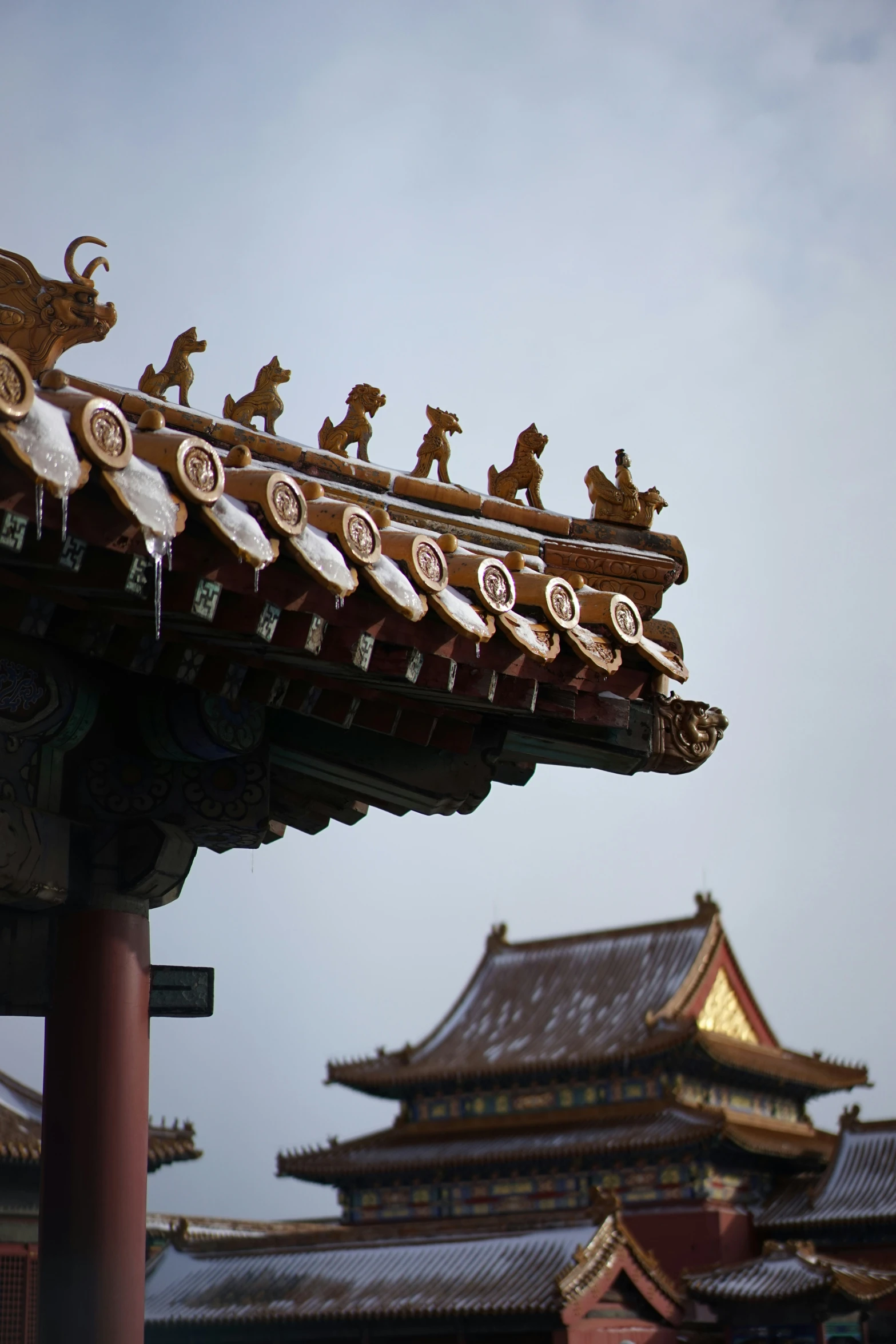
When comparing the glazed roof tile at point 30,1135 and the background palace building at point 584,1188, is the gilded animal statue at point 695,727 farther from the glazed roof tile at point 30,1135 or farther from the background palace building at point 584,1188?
the background palace building at point 584,1188

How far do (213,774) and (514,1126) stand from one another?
24882 millimetres

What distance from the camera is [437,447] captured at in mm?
5453

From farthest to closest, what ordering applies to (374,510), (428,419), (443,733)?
(428,419)
(443,733)
(374,510)

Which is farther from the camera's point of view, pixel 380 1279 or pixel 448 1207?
pixel 448 1207

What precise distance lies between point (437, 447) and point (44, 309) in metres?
1.85

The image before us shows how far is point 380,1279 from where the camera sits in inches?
813

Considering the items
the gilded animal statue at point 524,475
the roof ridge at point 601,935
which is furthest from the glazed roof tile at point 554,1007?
the gilded animal statue at point 524,475

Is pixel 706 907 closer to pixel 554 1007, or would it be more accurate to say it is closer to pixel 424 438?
pixel 554 1007

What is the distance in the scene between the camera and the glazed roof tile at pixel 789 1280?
2059 cm

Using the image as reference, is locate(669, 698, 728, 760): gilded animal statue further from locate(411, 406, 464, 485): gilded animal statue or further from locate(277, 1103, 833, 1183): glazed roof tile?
locate(277, 1103, 833, 1183): glazed roof tile

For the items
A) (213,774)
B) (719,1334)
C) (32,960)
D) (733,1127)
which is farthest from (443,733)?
(733,1127)

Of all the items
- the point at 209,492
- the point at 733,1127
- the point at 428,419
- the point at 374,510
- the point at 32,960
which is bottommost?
the point at 32,960

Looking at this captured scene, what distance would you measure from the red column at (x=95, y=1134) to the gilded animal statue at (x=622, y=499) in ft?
6.99

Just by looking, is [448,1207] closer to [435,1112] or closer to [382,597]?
[435,1112]
